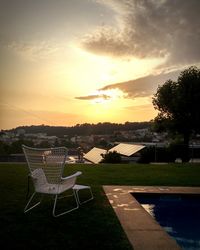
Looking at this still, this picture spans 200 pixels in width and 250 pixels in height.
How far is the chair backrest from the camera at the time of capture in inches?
230

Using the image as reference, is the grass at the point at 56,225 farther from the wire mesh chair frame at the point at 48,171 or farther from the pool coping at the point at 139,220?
the wire mesh chair frame at the point at 48,171

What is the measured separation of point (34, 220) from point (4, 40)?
9.71m

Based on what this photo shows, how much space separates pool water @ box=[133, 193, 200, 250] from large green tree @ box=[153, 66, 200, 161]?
800 inches

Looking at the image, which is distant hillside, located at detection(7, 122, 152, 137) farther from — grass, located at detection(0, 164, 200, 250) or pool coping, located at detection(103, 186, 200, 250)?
grass, located at detection(0, 164, 200, 250)

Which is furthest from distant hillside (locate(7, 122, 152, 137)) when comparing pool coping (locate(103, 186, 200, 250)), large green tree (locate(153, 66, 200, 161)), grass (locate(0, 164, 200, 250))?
grass (locate(0, 164, 200, 250))

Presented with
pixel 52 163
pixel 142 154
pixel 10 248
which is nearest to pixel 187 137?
pixel 142 154

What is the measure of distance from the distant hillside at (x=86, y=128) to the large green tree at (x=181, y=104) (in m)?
3.11

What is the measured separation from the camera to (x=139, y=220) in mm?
5355

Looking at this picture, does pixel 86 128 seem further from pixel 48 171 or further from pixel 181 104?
pixel 48 171

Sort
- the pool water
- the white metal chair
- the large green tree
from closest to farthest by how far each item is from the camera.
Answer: the white metal chair → the pool water → the large green tree

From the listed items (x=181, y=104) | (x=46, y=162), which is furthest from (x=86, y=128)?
(x=46, y=162)

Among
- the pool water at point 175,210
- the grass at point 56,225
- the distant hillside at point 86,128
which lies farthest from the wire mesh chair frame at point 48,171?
the distant hillside at point 86,128

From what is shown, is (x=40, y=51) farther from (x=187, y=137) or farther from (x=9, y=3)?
(x=187, y=137)

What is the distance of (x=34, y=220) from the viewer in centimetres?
536
